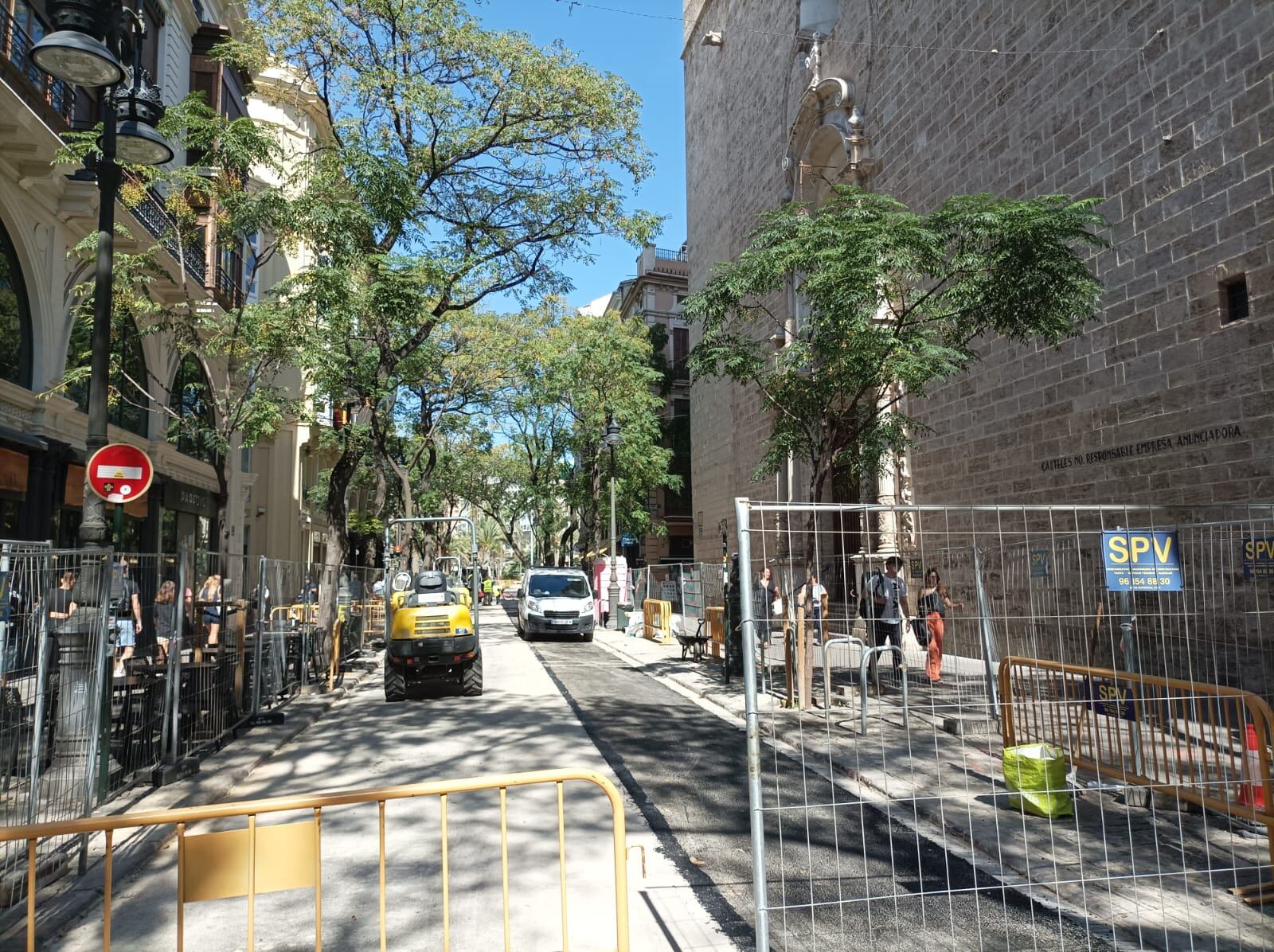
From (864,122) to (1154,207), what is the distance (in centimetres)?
1010

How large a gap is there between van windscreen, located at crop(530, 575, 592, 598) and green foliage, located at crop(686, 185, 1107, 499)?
36.7 feet

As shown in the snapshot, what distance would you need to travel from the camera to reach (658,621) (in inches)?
920

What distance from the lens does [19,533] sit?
46.2ft

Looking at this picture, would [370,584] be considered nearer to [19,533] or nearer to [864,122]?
[19,533]

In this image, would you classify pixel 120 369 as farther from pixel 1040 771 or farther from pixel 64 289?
pixel 1040 771

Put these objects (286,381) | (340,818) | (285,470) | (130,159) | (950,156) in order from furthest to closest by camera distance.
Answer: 1. (285,470)
2. (286,381)
3. (950,156)
4. (130,159)
5. (340,818)

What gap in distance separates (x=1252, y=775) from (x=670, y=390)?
42412 mm

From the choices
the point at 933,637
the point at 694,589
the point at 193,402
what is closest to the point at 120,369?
the point at 193,402

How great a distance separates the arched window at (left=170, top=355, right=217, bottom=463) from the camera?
67.1 ft

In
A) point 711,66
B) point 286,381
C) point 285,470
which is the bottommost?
point 285,470

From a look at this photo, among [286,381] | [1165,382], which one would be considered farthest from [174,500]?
[1165,382]

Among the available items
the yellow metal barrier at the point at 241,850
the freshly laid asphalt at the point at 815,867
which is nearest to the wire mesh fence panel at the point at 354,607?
the freshly laid asphalt at the point at 815,867

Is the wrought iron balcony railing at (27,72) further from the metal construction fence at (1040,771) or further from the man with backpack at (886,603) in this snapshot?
the man with backpack at (886,603)

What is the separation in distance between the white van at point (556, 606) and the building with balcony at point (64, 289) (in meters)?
8.27
